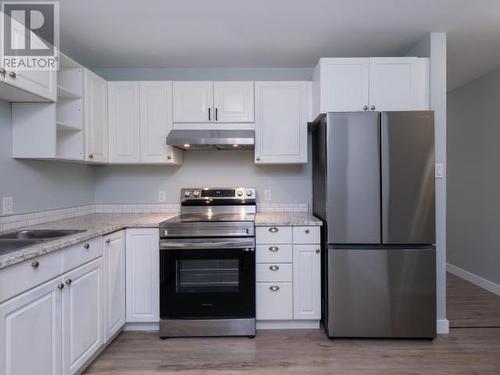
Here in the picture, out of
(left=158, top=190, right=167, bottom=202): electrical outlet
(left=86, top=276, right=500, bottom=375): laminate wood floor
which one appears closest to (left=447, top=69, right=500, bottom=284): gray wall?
(left=86, top=276, right=500, bottom=375): laminate wood floor

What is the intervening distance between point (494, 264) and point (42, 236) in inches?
170

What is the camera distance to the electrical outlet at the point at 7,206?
2.08 m

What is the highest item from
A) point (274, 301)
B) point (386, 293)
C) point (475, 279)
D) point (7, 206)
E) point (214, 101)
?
point (214, 101)

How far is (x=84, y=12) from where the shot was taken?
2.14m

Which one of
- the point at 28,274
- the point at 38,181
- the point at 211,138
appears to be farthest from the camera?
the point at 211,138

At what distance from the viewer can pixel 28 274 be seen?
56.4 inches

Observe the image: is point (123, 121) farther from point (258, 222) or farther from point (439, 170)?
point (439, 170)

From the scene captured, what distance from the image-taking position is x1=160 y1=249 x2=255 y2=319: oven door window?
7.86ft

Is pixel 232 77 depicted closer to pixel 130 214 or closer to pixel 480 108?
pixel 130 214

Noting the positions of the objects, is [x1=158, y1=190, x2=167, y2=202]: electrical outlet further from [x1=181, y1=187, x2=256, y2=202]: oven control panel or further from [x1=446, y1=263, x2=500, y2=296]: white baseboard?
[x1=446, y1=263, x2=500, y2=296]: white baseboard

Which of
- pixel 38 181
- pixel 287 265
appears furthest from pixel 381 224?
pixel 38 181

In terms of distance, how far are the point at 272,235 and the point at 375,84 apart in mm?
1488

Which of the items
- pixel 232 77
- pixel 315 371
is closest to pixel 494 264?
pixel 315 371

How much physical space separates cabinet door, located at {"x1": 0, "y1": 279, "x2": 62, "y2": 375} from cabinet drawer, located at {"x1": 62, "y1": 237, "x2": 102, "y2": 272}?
5.0 inches
